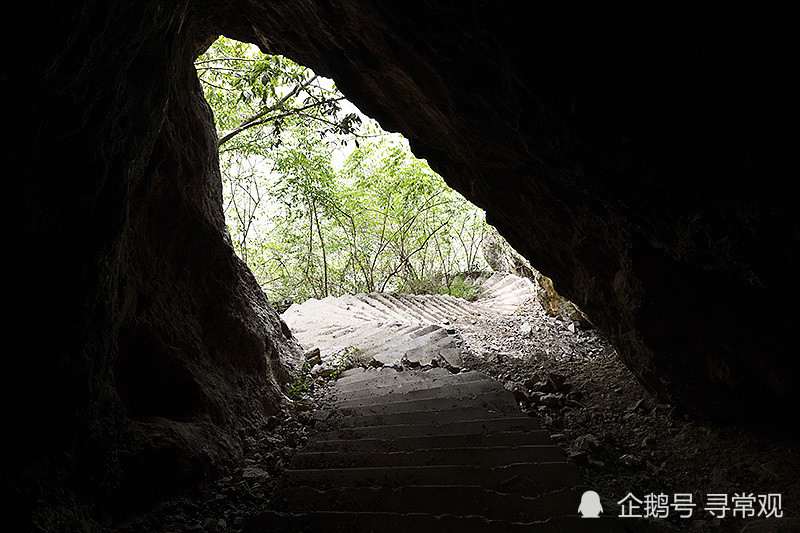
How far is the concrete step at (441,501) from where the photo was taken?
228 centimetres

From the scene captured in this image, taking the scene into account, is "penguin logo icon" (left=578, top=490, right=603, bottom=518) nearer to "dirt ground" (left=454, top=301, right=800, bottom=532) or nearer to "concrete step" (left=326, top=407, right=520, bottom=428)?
"dirt ground" (left=454, top=301, right=800, bottom=532)

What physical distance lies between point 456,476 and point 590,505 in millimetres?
835

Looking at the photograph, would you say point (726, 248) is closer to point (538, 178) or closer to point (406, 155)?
point (538, 178)

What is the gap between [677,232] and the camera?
235 centimetres

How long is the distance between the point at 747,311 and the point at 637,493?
4.39 ft

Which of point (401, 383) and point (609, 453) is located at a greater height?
point (401, 383)

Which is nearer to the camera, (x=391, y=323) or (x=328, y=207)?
(x=391, y=323)

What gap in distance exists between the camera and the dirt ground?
2309 mm

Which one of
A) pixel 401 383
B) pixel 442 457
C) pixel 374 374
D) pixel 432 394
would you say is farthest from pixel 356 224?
pixel 442 457

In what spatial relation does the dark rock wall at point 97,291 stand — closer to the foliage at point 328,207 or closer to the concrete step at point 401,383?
the concrete step at point 401,383

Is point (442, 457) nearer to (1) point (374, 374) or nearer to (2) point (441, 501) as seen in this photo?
(2) point (441, 501)

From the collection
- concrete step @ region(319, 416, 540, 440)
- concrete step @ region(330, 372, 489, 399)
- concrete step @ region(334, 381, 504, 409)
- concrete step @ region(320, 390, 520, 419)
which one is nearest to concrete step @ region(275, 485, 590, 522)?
concrete step @ region(319, 416, 540, 440)

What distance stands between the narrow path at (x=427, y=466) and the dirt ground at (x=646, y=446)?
30 centimetres

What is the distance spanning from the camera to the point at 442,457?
2.97m
